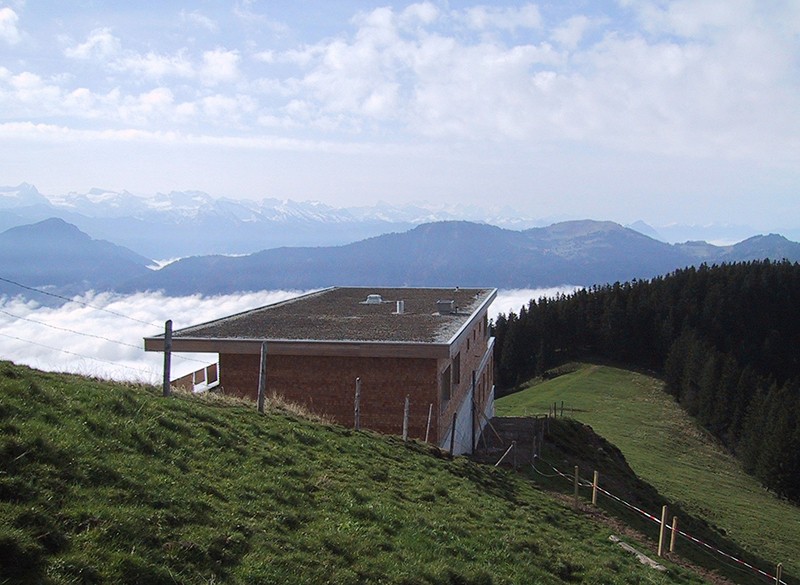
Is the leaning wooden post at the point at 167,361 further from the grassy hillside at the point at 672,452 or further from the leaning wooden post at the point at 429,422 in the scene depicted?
the grassy hillside at the point at 672,452

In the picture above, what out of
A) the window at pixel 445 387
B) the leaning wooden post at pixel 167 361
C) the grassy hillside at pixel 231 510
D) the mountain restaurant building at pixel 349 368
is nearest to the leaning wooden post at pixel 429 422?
the mountain restaurant building at pixel 349 368

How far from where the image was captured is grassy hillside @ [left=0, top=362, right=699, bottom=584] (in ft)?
21.0

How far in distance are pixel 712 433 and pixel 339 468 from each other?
62.6 meters

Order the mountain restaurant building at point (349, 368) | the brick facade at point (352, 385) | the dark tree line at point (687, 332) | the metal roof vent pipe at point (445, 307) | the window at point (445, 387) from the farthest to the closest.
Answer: the dark tree line at point (687, 332) < the metal roof vent pipe at point (445, 307) < the window at point (445, 387) < the brick facade at point (352, 385) < the mountain restaurant building at point (349, 368)

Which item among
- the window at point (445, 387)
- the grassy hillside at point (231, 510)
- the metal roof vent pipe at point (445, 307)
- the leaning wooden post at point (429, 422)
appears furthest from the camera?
the metal roof vent pipe at point (445, 307)

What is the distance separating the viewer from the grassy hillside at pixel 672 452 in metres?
28.8

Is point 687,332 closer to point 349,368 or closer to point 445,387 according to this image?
point 445,387

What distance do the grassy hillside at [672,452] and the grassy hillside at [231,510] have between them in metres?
17.0

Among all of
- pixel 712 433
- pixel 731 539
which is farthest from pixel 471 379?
pixel 712 433

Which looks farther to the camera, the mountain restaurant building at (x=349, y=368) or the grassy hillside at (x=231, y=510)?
→ the mountain restaurant building at (x=349, y=368)

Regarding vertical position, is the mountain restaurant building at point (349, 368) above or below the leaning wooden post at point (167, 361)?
below

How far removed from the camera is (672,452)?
47.1m

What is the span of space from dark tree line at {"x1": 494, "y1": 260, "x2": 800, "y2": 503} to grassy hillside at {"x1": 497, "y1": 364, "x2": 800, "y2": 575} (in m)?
5.29

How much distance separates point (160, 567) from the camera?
6.31 m
